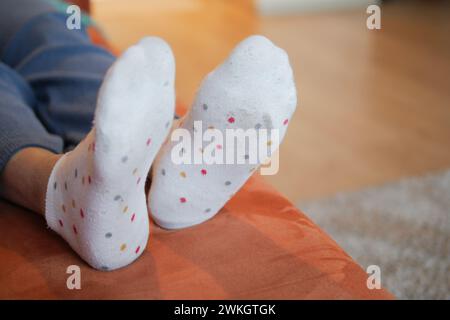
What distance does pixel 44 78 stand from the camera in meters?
0.91

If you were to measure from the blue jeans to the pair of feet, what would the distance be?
11cm

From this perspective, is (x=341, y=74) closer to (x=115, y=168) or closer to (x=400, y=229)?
(x=400, y=229)

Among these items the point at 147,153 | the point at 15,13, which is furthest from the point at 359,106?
the point at 147,153

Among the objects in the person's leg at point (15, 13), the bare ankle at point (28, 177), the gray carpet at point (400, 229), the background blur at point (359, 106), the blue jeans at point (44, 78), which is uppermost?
the person's leg at point (15, 13)

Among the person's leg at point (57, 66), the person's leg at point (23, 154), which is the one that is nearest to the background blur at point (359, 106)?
the person's leg at point (57, 66)

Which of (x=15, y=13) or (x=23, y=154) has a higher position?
(x=15, y=13)

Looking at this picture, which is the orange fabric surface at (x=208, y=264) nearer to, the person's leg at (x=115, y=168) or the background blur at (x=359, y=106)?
the person's leg at (x=115, y=168)

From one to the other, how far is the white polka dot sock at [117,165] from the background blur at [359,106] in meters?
0.51

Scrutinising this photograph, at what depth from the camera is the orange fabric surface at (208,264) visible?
1.99 feet

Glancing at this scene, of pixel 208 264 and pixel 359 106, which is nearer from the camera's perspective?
pixel 208 264

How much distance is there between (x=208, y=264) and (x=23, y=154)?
0.28 metres

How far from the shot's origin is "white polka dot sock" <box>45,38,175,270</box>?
54 centimetres

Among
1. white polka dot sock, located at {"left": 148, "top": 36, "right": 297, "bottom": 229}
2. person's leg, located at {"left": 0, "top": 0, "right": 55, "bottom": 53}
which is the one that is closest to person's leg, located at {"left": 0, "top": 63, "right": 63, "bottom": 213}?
white polka dot sock, located at {"left": 148, "top": 36, "right": 297, "bottom": 229}
